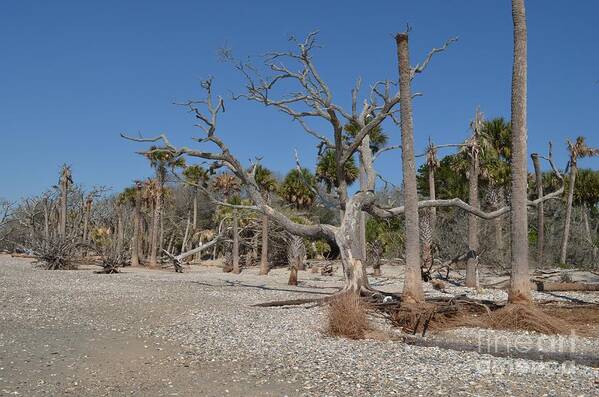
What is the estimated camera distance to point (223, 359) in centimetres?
877

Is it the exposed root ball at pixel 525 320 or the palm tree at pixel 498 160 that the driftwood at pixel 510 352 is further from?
the palm tree at pixel 498 160

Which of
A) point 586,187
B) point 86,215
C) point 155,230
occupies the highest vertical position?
point 586,187

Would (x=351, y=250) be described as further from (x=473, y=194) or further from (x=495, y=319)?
(x=473, y=194)

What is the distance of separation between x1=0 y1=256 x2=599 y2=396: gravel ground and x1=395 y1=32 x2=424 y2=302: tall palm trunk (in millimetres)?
1605

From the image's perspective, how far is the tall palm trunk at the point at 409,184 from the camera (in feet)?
42.4

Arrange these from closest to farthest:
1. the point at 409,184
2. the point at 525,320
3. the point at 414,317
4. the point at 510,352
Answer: the point at 510,352 < the point at 525,320 < the point at 414,317 < the point at 409,184

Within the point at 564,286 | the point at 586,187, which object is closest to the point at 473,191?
the point at 564,286

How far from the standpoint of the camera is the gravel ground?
7.10 meters

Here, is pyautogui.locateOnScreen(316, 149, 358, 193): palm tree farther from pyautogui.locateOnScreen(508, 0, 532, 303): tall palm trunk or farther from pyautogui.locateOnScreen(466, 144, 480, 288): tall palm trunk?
pyautogui.locateOnScreen(508, 0, 532, 303): tall palm trunk

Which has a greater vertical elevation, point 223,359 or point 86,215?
point 86,215

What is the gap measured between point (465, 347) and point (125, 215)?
33.8m

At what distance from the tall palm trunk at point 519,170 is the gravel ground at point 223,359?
169cm

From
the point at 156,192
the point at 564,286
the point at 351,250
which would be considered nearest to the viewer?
the point at 351,250

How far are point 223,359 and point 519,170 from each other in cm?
773
